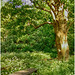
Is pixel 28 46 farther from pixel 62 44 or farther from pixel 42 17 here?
pixel 62 44

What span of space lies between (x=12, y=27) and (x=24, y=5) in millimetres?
2574

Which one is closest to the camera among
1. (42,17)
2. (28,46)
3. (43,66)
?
(43,66)

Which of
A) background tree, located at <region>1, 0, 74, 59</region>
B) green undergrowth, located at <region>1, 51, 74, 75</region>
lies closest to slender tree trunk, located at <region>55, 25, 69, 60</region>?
background tree, located at <region>1, 0, 74, 59</region>

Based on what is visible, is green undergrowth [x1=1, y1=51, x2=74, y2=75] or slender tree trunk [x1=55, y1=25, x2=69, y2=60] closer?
green undergrowth [x1=1, y1=51, x2=74, y2=75]

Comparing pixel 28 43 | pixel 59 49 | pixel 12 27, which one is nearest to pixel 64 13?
pixel 59 49

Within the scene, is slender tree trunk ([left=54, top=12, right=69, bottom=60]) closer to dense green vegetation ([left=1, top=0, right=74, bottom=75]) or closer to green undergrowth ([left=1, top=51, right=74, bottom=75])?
dense green vegetation ([left=1, top=0, right=74, bottom=75])

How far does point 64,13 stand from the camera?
36.0 feet

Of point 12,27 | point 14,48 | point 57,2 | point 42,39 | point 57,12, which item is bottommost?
point 14,48

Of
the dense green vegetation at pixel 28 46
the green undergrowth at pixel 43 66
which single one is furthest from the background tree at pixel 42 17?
the green undergrowth at pixel 43 66

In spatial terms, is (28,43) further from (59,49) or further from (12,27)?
(59,49)

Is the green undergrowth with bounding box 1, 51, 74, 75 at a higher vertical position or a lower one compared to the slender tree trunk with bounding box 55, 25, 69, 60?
lower

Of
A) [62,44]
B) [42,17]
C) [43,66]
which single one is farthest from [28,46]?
[43,66]

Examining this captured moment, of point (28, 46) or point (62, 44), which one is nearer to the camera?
point (62, 44)

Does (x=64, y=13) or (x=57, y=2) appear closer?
(x=57, y=2)
